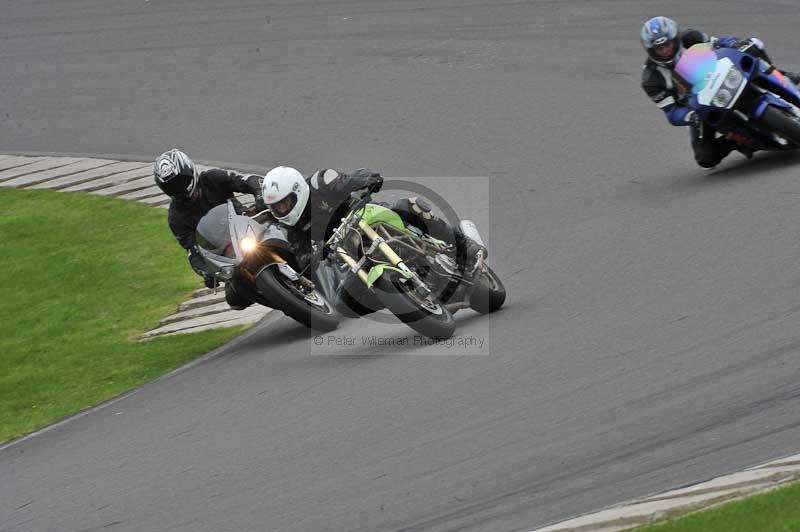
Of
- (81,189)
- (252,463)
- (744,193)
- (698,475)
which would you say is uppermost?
(698,475)

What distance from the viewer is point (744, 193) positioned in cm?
1040

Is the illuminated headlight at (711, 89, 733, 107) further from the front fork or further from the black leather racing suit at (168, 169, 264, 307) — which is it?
the black leather racing suit at (168, 169, 264, 307)

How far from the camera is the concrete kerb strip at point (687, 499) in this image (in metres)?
5.25

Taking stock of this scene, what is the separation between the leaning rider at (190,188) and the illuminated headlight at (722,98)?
3.71 metres

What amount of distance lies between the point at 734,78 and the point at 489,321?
3.23m

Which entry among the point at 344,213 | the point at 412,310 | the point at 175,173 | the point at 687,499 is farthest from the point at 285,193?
the point at 687,499

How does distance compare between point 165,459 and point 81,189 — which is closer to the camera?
point 165,459

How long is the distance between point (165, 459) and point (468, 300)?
100.0 inches

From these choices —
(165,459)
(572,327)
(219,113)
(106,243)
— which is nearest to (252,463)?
(165,459)

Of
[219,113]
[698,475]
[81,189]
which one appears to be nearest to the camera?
Answer: [698,475]

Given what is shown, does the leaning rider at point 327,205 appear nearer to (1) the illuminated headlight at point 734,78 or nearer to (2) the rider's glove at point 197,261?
(2) the rider's glove at point 197,261

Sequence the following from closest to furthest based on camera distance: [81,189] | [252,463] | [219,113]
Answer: [252,463] → [81,189] → [219,113]

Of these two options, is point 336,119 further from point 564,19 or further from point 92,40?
point 92,40

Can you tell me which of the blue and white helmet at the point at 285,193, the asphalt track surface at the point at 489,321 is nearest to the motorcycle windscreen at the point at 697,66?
the asphalt track surface at the point at 489,321
